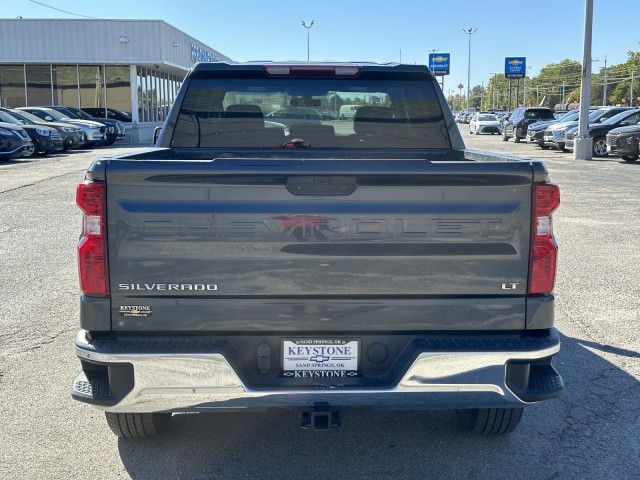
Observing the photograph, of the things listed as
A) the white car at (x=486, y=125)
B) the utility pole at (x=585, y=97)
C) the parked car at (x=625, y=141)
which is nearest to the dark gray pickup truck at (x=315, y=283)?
the parked car at (x=625, y=141)

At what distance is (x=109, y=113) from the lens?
40.2m

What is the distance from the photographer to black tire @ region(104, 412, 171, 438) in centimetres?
390

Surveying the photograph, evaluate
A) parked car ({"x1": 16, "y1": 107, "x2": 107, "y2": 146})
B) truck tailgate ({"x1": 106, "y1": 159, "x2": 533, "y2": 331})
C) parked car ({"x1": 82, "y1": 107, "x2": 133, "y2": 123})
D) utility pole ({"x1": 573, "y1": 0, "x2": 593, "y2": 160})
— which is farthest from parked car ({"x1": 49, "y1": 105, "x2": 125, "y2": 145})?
truck tailgate ({"x1": 106, "y1": 159, "x2": 533, "y2": 331})

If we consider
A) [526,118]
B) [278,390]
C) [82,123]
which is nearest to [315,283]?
[278,390]

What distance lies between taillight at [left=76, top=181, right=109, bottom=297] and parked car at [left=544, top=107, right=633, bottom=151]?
26.7 metres

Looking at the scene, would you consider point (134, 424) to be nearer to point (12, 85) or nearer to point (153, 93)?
point (12, 85)

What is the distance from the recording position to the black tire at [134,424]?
Answer: 3.90 meters

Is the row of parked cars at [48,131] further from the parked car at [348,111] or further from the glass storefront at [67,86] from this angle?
the parked car at [348,111]

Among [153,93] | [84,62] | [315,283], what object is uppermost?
[84,62]

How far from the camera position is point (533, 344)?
3.35 metres

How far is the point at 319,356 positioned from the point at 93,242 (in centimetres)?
107

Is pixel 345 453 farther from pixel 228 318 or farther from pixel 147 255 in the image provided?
pixel 147 255

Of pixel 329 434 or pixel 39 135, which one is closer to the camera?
pixel 329 434

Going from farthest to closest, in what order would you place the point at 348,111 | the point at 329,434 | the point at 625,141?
the point at 625,141
the point at 348,111
the point at 329,434
